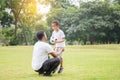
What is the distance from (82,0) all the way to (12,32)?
37.4 feet

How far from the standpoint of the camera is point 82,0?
4909 centimetres

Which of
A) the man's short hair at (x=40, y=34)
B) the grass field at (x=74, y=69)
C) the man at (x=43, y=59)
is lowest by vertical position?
the grass field at (x=74, y=69)

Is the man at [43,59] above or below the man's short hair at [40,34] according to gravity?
below

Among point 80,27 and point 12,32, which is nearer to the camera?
point 80,27

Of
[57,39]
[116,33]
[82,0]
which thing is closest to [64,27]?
[82,0]

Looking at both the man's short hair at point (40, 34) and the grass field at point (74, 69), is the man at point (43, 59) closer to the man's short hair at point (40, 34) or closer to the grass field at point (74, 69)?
the man's short hair at point (40, 34)

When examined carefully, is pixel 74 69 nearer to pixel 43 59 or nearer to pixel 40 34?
pixel 43 59

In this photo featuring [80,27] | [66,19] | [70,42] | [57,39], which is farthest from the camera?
[70,42]

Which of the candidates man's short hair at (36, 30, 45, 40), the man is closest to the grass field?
the man

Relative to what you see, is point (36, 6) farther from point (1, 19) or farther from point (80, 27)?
point (80, 27)

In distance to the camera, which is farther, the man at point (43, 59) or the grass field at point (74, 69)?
the man at point (43, 59)

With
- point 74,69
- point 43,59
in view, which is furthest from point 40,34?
point 74,69

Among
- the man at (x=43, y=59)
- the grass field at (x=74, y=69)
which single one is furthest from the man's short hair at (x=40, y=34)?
the grass field at (x=74, y=69)

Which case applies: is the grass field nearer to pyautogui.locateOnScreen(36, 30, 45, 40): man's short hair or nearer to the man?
the man
